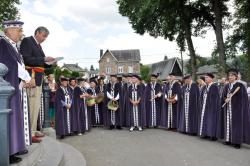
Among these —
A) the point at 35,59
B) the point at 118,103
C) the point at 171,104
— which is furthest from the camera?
the point at 118,103

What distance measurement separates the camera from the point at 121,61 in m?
87.4

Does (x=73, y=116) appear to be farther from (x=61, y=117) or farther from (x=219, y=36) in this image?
(x=219, y=36)

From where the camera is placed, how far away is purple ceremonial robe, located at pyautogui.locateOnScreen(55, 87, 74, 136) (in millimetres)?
10906

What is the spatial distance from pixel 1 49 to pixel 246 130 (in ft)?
22.3

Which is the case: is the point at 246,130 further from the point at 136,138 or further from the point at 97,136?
the point at 97,136

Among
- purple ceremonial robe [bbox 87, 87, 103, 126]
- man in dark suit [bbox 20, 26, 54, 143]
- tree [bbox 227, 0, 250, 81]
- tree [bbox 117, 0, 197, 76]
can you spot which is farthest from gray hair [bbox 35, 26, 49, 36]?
tree [bbox 227, 0, 250, 81]

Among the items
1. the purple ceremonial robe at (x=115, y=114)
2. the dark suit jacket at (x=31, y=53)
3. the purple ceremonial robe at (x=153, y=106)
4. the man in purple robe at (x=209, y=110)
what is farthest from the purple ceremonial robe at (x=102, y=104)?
the dark suit jacket at (x=31, y=53)

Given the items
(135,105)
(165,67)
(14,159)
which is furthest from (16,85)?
(165,67)

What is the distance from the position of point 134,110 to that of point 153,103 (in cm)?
86

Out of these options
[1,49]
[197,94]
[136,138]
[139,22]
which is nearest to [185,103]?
[197,94]

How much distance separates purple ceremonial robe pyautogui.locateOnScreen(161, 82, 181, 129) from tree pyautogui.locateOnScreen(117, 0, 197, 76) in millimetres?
13629

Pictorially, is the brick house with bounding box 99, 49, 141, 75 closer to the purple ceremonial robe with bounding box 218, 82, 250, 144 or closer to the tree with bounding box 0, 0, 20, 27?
the tree with bounding box 0, 0, 20, 27

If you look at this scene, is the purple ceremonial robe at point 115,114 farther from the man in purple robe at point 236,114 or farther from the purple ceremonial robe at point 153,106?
the man in purple robe at point 236,114

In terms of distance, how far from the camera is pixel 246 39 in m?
29.0
